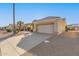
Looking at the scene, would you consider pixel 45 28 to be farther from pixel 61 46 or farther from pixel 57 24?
pixel 61 46

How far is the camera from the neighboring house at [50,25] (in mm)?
2748

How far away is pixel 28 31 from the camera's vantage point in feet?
9.17

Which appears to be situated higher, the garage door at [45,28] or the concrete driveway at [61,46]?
the garage door at [45,28]

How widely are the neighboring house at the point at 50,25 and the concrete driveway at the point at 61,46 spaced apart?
0.09m

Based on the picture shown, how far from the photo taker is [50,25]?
109 inches

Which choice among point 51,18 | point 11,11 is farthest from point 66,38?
point 11,11

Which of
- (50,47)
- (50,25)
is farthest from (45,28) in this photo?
(50,47)

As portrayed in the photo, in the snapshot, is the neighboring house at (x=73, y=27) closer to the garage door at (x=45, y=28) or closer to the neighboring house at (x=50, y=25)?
the neighboring house at (x=50, y=25)

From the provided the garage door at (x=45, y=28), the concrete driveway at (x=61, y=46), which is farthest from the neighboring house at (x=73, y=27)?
the garage door at (x=45, y=28)

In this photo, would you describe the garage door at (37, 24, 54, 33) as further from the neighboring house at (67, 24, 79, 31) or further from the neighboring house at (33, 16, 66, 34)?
the neighboring house at (67, 24, 79, 31)

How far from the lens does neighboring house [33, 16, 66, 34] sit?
2.75 metres

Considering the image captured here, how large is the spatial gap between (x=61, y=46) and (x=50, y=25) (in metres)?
0.27

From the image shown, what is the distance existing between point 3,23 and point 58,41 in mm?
666

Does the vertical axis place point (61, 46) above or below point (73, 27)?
below
